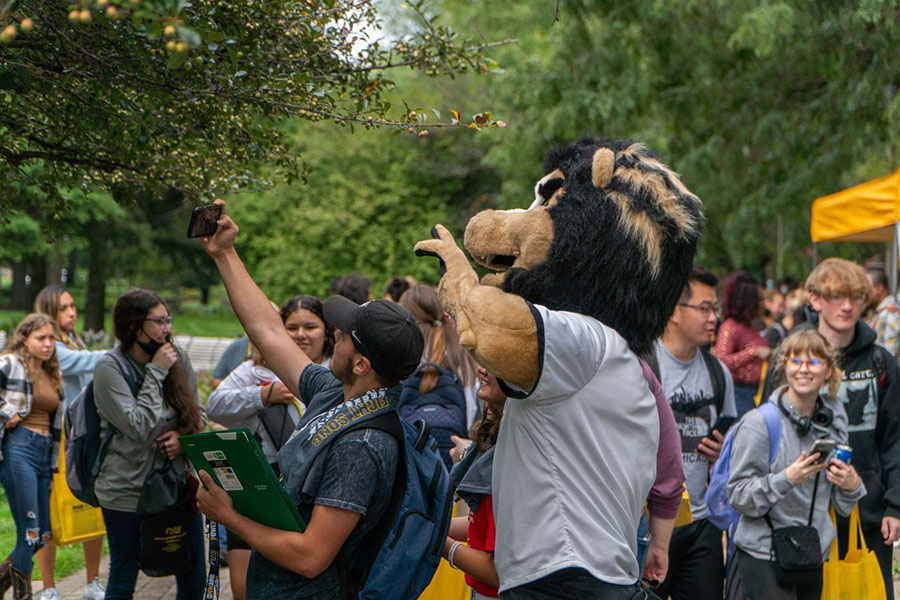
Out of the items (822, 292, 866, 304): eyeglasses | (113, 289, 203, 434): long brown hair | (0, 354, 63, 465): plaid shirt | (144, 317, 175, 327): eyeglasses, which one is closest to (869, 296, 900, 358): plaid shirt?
(822, 292, 866, 304): eyeglasses

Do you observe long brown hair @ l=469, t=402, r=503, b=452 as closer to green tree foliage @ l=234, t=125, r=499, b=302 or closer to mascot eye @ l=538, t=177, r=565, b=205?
mascot eye @ l=538, t=177, r=565, b=205

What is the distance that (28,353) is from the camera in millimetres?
6223

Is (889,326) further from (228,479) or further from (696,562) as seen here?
(228,479)

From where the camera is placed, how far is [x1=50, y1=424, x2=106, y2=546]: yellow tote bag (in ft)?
19.3

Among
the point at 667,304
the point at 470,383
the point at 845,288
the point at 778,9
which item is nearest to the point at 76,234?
the point at 778,9

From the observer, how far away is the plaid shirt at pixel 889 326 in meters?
7.11

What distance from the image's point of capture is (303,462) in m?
2.81

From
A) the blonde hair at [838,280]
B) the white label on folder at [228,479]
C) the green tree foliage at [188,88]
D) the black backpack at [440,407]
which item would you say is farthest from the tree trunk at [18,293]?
the white label on folder at [228,479]

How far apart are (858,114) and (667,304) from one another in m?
9.60

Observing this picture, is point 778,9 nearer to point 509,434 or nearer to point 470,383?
point 470,383

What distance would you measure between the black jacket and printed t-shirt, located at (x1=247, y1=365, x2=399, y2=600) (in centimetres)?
265

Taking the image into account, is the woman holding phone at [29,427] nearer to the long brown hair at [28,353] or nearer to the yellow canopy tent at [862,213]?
the long brown hair at [28,353]

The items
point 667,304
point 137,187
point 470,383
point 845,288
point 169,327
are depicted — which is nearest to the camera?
point 667,304

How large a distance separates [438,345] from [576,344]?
10.6 feet
